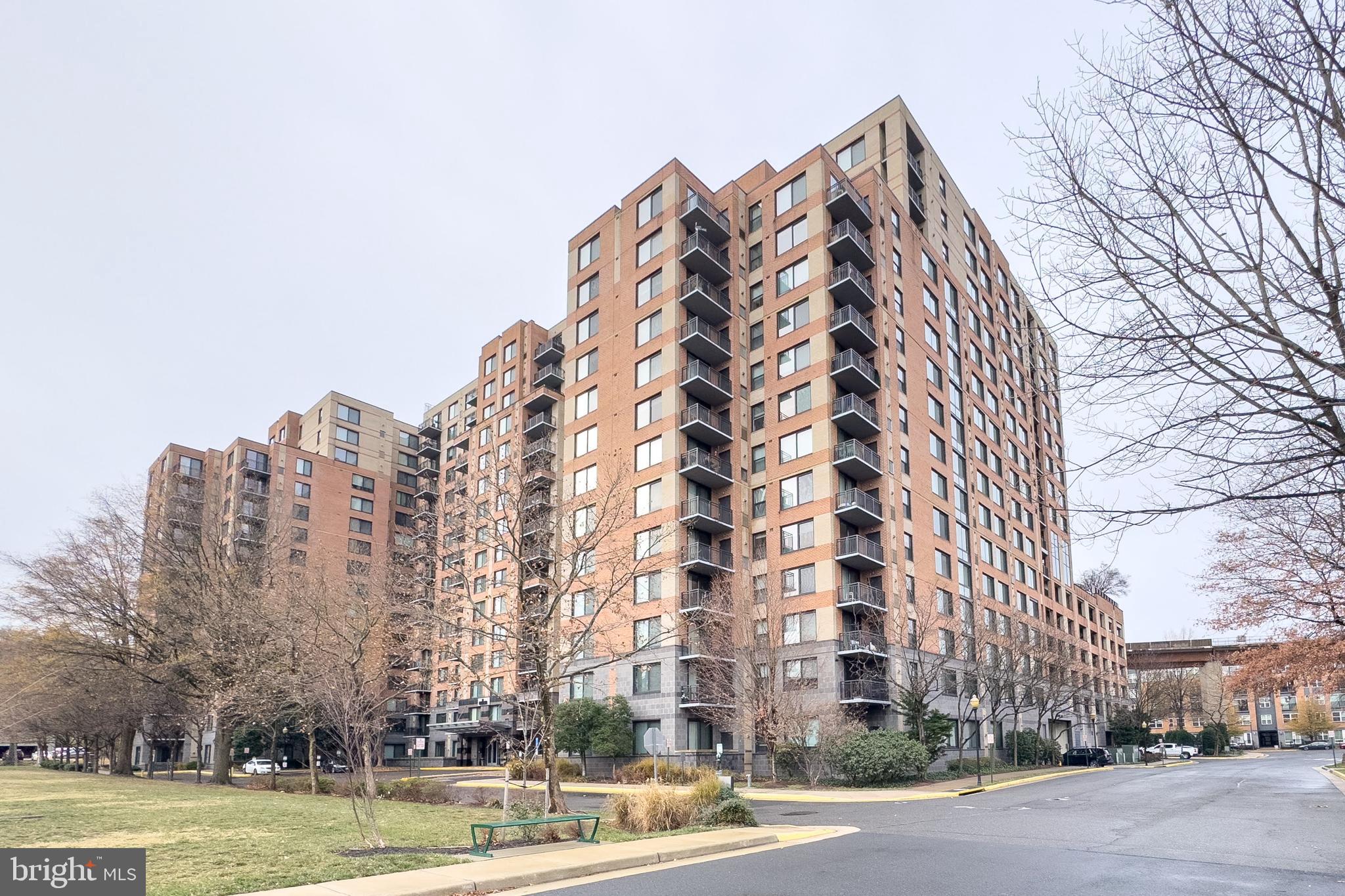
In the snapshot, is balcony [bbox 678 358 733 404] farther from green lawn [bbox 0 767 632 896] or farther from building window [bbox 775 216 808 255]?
green lawn [bbox 0 767 632 896]

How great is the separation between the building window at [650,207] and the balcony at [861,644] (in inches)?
1110

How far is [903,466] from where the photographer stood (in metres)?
51.3

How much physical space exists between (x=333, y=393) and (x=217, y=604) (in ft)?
220

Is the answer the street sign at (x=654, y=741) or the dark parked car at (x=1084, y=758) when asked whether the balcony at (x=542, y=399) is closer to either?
the dark parked car at (x=1084, y=758)

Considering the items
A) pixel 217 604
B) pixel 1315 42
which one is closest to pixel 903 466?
pixel 217 604

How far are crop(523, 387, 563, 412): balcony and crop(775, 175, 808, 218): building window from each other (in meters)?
25.3

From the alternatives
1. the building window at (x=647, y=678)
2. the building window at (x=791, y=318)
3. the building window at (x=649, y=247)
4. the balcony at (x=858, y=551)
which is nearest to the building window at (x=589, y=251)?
the building window at (x=649, y=247)

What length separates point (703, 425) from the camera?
5144 cm

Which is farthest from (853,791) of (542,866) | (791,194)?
(791,194)

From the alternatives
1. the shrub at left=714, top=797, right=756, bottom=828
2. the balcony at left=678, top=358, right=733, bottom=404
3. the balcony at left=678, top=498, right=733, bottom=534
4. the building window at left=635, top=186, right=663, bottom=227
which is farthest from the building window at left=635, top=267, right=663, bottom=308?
the shrub at left=714, top=797, right=756, bottom=828

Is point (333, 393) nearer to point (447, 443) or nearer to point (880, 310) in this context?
point (447, 443)

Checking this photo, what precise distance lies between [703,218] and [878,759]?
3303 centimetres

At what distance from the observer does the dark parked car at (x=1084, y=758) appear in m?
60.3

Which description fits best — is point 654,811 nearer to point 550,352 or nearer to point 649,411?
point 649,411
